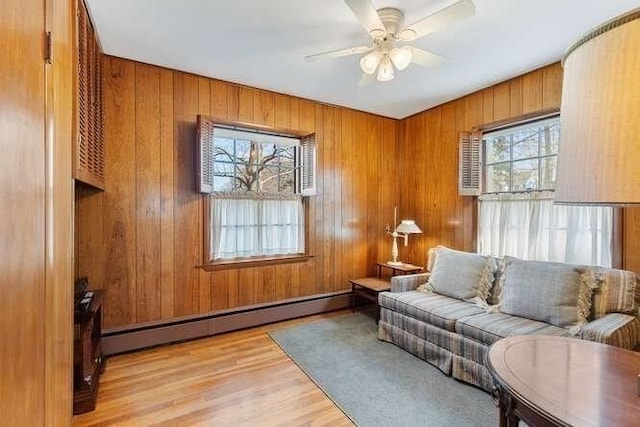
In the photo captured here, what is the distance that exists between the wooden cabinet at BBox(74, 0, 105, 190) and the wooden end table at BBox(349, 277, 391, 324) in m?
2.84

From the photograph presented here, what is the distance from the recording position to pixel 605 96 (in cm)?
60

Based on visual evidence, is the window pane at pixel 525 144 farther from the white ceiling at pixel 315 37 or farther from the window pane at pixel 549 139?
the white ceiling at pixel 315 37

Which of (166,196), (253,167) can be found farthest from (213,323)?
(253,167)

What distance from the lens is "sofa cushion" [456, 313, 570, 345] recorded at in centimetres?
210

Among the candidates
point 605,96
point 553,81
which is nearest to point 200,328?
point 605,96

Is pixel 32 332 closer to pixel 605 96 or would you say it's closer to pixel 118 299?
pixel 605 96

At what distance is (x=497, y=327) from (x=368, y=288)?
1634 mm

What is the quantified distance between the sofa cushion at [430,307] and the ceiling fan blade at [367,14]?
215 cm

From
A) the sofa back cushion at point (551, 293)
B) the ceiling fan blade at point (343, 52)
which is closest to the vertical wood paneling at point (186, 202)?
the ceiling fan blade at point (343, 52)

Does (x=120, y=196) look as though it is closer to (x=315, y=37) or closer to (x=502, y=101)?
(x=315, y=37)

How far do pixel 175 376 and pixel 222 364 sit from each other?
36 centimetres

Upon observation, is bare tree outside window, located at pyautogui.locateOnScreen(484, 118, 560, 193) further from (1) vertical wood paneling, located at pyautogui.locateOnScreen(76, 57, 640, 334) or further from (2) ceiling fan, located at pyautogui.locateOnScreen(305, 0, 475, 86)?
(2) ceiling fan, located at pyautogui.locateOnScreen(305, 0, 475, 86)

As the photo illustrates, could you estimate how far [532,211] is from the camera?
301 centimetres

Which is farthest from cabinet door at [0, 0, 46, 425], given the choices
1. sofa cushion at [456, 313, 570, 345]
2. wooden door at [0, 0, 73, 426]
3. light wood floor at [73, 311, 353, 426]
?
sofa cushion at [456, 313, 570, 345]
